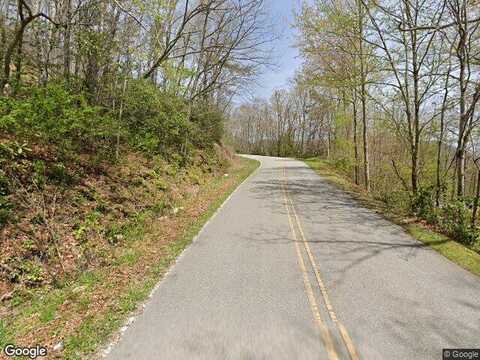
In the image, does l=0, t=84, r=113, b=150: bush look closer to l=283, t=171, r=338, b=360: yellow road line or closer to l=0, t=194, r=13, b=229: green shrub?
l=0, t=194, r=13, b=229: green shrub

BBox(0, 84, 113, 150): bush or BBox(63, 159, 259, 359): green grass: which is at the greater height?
BBox(0, 84, 113, 150): bush

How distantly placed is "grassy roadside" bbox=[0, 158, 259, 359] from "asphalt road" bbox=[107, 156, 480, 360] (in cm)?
33

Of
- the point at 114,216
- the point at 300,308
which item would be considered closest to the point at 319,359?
the point at 300,308

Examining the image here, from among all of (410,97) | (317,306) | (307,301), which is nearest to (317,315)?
(317,306)

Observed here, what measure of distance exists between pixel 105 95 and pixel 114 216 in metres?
6.23

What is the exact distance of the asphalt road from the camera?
3016mm

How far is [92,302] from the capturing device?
3.90 metres

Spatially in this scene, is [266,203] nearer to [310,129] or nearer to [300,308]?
[300,308]

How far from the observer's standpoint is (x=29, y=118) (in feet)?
20.3

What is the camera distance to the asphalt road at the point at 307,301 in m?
3.02

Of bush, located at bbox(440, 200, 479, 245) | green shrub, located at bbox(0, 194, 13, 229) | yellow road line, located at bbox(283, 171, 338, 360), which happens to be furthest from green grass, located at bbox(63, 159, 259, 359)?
bush, located at bbox(440, 200, 479, 245)

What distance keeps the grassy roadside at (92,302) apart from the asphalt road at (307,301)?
13.0 inches

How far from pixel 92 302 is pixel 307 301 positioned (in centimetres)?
337

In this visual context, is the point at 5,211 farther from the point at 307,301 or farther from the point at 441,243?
the point at 441,243
